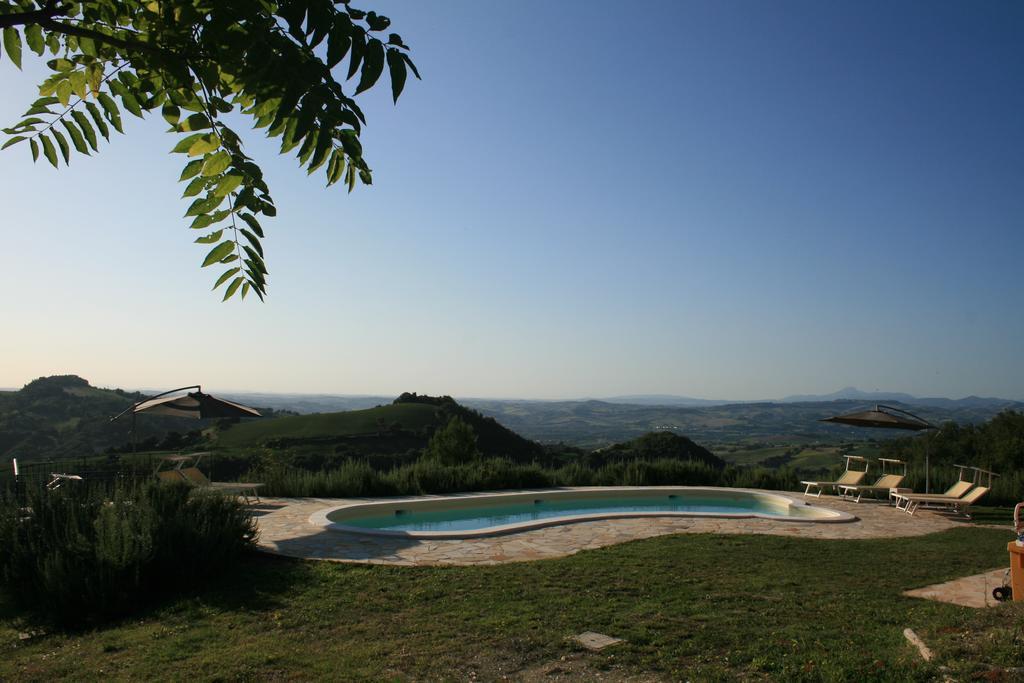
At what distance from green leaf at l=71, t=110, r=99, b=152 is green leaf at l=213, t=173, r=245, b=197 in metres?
0.64

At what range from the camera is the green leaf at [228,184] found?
1.77 meters

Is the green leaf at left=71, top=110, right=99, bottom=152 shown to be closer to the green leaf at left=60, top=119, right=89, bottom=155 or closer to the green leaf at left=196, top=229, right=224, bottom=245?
the green leaf at left=60, top=119, right=89, bottom=155

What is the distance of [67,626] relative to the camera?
18.1ft

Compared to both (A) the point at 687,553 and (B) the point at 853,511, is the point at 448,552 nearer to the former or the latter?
(A) the point at 687,553

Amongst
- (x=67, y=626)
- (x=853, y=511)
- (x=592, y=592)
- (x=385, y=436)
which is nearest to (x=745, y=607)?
(x=592, y=592)

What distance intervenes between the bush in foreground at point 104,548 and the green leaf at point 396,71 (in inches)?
228

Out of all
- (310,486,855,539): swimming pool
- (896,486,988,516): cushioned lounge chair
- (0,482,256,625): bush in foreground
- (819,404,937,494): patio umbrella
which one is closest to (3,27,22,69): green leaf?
(0,482,256,625): bush in foreground

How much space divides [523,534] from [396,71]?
8348 millimetres

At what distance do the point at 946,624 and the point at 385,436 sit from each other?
3523cm

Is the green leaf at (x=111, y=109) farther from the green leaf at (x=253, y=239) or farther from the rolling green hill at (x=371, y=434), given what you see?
the rolling green hill at (x=371, y=434)

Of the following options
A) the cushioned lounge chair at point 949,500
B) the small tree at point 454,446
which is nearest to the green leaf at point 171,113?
the cushioned lounge chair at point 949,500

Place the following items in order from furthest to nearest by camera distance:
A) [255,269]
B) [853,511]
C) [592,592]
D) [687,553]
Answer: [853,511] → [687,553] → [592,592] → [255,269]

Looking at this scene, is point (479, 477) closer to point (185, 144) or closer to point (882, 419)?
point (882, 419)

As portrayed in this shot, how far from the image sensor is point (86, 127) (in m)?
2.07
